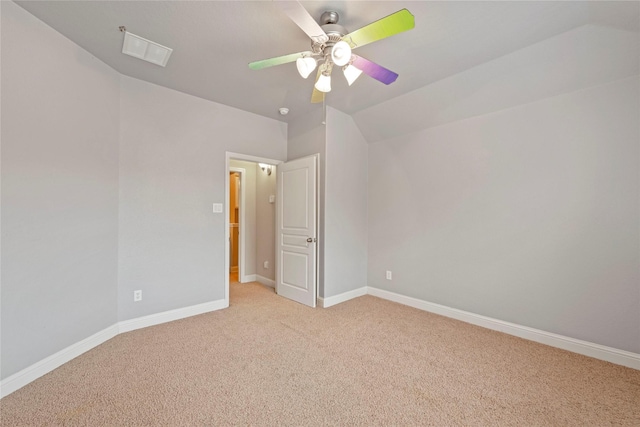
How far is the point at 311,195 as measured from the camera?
363cm

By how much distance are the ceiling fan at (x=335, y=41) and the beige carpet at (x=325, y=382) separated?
215 centimetres

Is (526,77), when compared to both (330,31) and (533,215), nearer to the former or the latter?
A: (533,215)

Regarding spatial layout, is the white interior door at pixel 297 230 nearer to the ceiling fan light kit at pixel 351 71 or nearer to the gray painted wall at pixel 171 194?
the gray painted wall at pixel 171 194

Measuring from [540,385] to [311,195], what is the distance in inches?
110

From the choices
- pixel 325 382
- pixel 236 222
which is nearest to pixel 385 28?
pixel 325 382

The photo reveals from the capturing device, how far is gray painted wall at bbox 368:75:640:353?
7.39ft

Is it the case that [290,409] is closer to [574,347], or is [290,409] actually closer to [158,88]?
[574,347]

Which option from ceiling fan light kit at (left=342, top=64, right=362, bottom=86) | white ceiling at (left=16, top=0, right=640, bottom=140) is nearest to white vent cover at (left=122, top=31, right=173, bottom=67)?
white ceiling at (left=16, top=0, right=640, bottom=140)

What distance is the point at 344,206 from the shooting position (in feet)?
12.6

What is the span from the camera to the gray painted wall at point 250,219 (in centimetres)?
495

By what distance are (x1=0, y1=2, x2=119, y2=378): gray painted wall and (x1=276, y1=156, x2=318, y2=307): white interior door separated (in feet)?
6.52

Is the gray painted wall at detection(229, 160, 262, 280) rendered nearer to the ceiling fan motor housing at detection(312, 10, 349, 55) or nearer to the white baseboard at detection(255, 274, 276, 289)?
the white baseboard at detection(255, 274, 276, 289)

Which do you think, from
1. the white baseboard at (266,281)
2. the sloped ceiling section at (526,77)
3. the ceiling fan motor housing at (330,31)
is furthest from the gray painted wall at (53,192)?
the sloped ceiling section at (526,77)

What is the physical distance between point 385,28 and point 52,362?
3317mm
